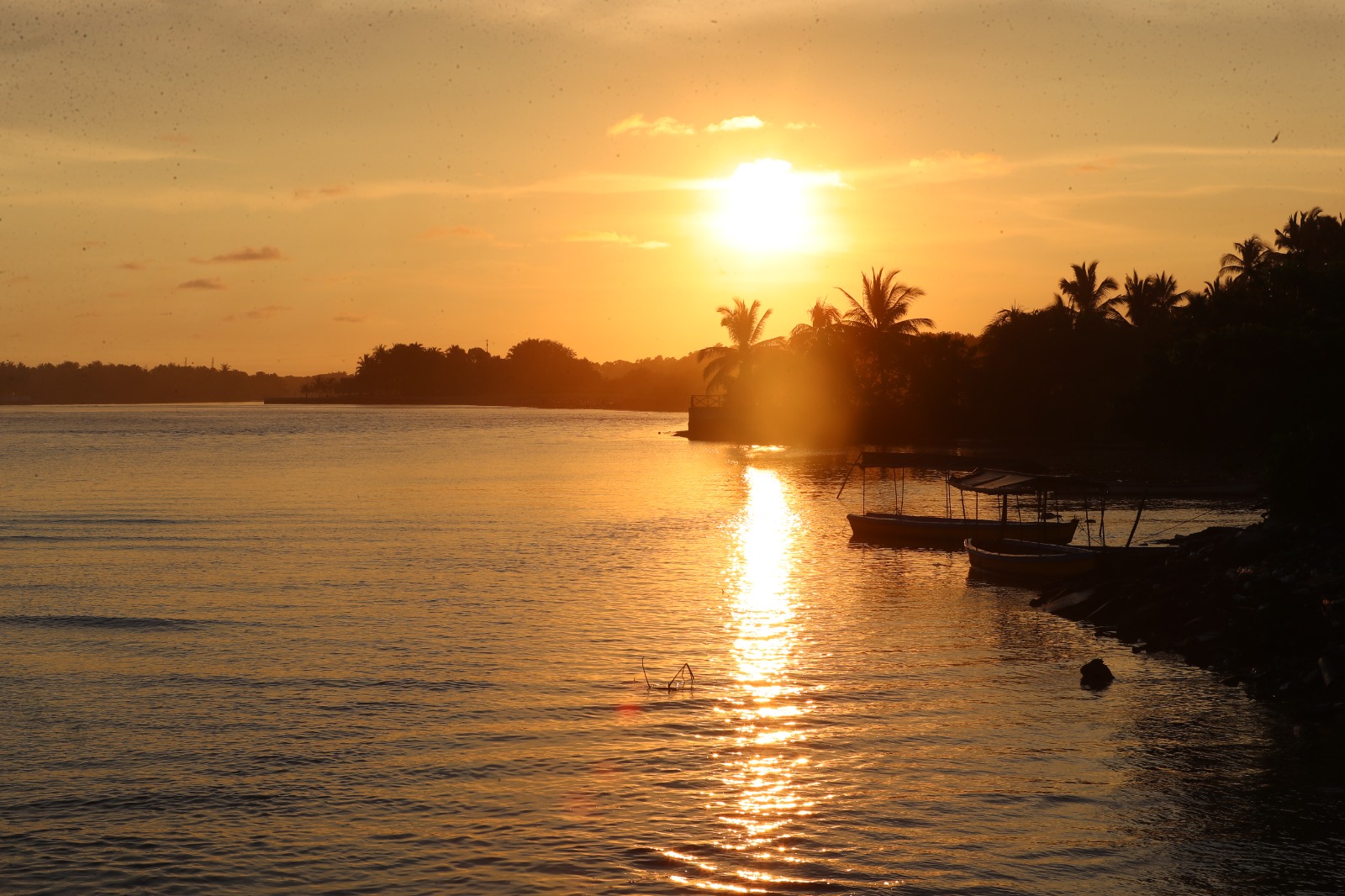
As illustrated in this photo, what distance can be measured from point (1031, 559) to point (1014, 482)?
306cm

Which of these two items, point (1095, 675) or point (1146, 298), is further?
point (1146, 298)

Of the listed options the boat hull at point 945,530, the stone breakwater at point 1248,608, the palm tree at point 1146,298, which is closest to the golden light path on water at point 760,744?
the stone breakwater at point 1248,608

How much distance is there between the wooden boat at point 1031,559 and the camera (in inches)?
1524

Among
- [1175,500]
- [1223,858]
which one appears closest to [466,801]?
[1223,858]

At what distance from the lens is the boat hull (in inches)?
1855

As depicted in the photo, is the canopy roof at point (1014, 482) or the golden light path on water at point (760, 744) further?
the canopy roof at point (1014, 482)

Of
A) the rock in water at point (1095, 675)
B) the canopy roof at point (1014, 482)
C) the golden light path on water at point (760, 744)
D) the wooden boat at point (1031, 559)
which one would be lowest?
the golden light path on water at point (760, 744)

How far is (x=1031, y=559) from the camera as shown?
39844mm

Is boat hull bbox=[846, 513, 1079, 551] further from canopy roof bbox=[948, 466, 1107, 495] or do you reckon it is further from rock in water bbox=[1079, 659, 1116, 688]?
rock in water bbox=[1079, 659, 1116, 688]

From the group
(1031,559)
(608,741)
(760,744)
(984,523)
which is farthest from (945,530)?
(608,741)

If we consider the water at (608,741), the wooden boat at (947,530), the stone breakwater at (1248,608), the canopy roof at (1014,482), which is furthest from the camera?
the wooden boat at (947,530)

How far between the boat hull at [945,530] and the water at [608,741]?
4.36 meters

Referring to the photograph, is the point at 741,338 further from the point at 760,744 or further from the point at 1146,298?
the point at 760,744

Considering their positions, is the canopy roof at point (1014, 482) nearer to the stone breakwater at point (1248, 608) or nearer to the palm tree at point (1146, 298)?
the stone breakwater at point (1248, 608)
